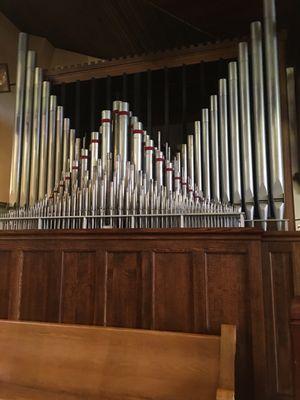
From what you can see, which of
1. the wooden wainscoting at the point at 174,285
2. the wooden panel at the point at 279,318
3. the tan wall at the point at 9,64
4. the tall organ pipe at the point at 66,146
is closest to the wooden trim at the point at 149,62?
the tall organ pipe at the point at 66,146

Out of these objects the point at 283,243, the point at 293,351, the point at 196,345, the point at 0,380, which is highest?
the point at 283,243

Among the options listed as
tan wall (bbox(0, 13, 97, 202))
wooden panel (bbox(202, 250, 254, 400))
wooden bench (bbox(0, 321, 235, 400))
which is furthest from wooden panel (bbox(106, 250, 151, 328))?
tan wall (bbox(0, 13, 97, 202))

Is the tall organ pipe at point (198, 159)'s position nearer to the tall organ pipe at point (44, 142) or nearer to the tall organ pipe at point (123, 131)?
the tall organ pipe at point (123, 131)

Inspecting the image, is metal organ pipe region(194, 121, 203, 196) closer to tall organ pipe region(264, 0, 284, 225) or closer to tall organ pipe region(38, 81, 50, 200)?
tall organ pipe region(264, 0, 284, 225)

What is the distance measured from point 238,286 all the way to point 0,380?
4.79ft

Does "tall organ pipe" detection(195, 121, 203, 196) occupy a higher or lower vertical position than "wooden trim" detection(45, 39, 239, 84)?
lower

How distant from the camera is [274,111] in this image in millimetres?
2217

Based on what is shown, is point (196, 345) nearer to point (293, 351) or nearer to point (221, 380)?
point (221, 380)

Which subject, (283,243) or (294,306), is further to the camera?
(283,243)

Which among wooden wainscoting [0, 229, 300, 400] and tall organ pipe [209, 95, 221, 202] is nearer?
wooden wainscoting [0, 229, 300, 400]

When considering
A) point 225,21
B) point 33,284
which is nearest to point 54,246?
point 33,284

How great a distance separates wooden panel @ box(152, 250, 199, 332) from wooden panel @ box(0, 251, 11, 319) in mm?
1055

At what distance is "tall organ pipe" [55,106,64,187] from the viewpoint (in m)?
2.69

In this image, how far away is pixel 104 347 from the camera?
1.78 meters
